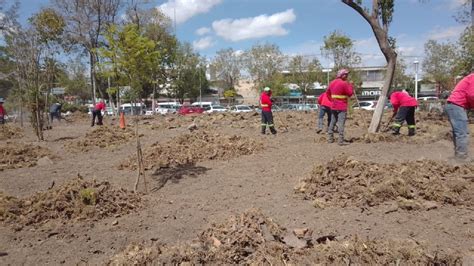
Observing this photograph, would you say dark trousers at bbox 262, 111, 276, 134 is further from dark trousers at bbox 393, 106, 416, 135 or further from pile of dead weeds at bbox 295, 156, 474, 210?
pile of dead weeds at bbox 295, 156, 474, 210

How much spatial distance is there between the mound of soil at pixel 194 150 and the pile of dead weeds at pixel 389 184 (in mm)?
3195

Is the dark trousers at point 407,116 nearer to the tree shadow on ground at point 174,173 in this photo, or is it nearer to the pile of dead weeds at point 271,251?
the tree shadow on ground at point 174,173

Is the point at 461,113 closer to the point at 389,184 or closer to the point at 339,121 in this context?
the point at 389,184

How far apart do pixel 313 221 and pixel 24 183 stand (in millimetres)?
5414

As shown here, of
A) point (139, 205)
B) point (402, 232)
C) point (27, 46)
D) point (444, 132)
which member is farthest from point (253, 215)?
point (27, 46)

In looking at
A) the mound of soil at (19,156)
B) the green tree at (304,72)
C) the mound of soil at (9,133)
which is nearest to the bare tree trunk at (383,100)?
the mound of soil at (19,156)

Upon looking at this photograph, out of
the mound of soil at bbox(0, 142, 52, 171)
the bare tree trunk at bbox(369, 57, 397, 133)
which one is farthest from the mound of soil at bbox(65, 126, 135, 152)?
the bare tree trunk at bbox(369, 57, 397, 133)

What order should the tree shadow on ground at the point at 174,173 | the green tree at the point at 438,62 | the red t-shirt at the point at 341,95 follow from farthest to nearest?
the green tree at the point at 438,62 < the red t-shirt at the point at 341,95 < the tree shadow on ground at the point at 174,173

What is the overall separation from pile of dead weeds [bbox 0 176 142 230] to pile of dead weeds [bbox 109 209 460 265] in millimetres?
1335

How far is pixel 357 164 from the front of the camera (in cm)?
588

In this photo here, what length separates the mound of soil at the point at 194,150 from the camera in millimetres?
8359

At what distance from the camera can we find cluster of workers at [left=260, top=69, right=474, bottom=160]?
21.6 ft

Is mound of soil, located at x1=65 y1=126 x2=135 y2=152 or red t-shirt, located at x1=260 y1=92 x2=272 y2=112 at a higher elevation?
red t-shirt, located at x1=260 y1=92 x2=272 y2=112

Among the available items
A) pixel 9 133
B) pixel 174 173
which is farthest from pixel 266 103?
pixel 9 133
